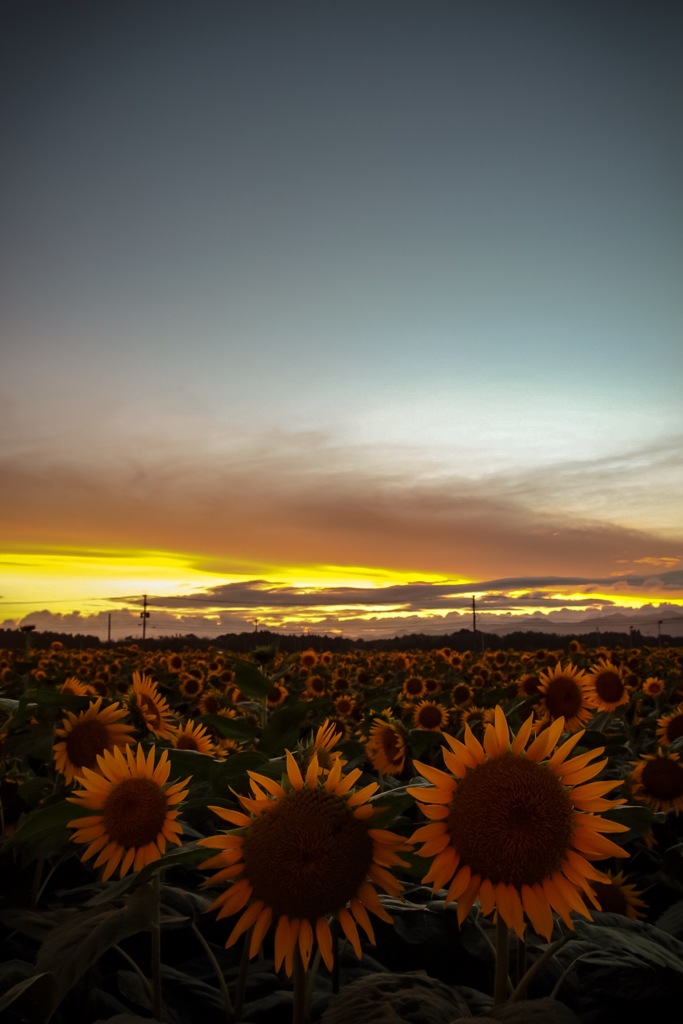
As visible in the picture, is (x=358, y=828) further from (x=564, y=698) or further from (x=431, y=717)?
(x=431, y=717)

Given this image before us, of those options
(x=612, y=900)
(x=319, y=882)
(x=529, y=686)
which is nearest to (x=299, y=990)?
(x=319, y=882)

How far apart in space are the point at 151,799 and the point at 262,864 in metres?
1.01

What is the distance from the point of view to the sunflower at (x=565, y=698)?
8.05 meters

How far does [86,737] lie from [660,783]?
164 inches

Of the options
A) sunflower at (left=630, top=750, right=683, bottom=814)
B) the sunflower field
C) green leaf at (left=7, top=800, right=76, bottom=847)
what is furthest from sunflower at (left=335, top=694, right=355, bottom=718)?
green leaf at (left=7, top=800, right=76, bottom=847)

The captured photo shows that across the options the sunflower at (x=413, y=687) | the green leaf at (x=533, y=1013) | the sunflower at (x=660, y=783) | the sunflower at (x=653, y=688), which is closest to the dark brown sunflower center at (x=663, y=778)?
the sunflower at (x=660, y=783)

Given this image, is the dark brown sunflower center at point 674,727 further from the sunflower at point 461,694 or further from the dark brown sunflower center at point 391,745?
the sunflower at point 461,694

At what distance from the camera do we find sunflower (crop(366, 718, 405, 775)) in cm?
689

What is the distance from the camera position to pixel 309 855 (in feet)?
7.75

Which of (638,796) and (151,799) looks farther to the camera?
(638,796)

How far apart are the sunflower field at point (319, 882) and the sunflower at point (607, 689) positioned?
11.9 feet

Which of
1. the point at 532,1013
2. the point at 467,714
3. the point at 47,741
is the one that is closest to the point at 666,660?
the point at 467,714

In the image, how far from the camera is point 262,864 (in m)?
2.39

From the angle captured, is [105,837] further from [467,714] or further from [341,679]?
[341,679]
